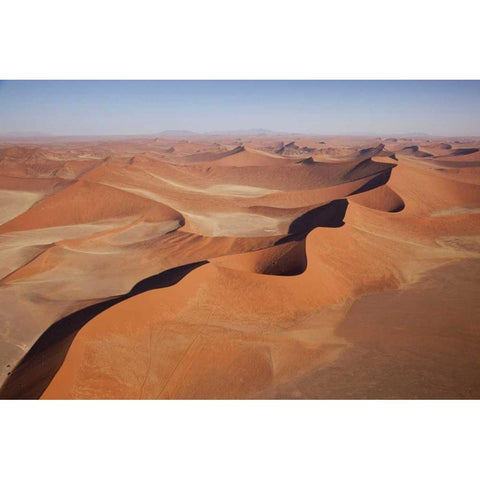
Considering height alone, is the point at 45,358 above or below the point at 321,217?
below

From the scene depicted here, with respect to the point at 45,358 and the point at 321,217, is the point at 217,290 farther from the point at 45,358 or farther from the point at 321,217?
the point at 321,217

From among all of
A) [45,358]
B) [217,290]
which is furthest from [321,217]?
[45,358]

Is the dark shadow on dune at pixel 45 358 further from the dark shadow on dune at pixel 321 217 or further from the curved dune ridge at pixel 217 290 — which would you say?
the dark shadow on dune at pixel 321 217

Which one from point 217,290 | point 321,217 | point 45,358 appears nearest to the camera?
point 45,358

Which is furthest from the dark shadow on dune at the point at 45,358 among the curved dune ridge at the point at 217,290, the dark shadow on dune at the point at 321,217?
the dark shadow on dune at the point at 321,217

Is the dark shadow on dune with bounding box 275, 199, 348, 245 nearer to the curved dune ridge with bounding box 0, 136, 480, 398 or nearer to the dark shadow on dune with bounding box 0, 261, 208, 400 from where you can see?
the curved dune ridge with bounding box 0, 136, 480, 398

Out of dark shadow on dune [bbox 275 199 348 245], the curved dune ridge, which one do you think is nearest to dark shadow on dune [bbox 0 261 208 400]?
the curved dune ridge

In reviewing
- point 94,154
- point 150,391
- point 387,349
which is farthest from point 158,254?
point 94,154
